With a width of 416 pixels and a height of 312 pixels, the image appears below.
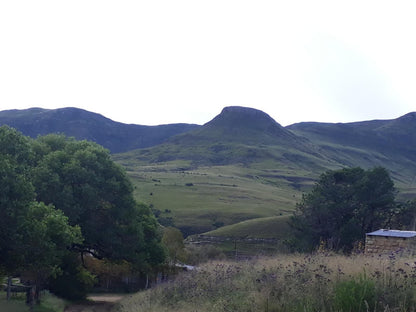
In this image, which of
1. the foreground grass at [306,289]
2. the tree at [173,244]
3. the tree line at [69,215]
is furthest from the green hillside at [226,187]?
the foreground grass at [306,289]

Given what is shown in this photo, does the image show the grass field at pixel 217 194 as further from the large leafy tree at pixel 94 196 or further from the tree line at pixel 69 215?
the large leafy tree at pixel 94 196

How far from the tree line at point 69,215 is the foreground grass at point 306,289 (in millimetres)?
7886

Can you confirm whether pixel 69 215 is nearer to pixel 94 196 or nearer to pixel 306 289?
pixel 94 196

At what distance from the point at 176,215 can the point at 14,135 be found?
59272mm

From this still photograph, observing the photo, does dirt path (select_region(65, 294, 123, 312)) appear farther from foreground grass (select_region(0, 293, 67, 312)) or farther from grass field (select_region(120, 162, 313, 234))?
grass field (select_region(120, 162, 313, 234))

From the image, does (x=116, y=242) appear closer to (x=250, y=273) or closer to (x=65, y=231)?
(x=65, y=231)

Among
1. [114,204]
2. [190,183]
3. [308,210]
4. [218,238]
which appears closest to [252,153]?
[190,183]

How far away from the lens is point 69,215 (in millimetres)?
28188

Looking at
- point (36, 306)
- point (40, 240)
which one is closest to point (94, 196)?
point (36, 306)

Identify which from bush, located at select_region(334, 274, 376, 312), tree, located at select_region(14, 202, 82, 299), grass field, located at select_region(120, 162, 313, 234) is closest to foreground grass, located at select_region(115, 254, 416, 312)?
bush, located at select_region(334, 274, 376, 312)

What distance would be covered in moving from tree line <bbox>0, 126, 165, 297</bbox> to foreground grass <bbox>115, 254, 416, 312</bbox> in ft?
25.9

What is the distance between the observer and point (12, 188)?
19047 mm

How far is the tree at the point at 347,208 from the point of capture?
4047cm

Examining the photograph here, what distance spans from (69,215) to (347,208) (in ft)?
74.5
